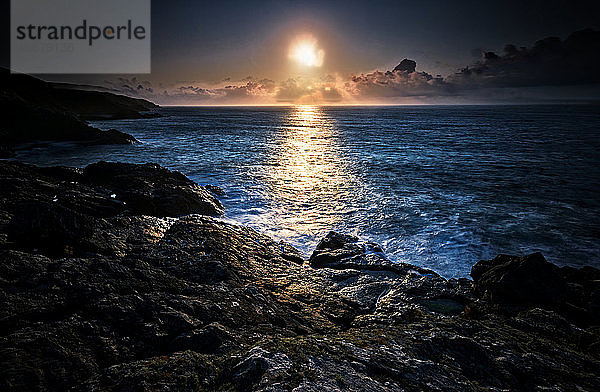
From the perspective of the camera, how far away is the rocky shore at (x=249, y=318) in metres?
3.42

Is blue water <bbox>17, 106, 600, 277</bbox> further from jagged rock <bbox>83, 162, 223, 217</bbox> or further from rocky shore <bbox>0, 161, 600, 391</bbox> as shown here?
rocky shore <bbox>0, 161, 600, 391</bbox>

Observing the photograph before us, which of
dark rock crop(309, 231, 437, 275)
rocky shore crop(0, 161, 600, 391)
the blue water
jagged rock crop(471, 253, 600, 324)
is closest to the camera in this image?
rocky shore crop(0, 161, 600, 391)

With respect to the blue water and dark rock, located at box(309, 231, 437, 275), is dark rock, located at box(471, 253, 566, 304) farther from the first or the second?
the blue water

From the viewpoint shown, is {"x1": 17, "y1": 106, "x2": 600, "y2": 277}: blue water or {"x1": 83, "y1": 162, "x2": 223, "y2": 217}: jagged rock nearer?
{"x1": 83, "y1": 162, "x2": 223, "y2": 217}: jagged rock

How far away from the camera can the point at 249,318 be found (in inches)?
217

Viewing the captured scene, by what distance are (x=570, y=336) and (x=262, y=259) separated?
784cm

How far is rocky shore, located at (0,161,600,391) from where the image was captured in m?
3.42

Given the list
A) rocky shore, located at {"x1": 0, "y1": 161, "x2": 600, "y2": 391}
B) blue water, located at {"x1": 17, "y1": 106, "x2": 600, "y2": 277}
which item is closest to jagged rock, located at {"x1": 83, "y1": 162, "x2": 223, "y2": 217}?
blue water, located at {"x1": 17, "y1": 106, "x2": 600, "y2": 277}

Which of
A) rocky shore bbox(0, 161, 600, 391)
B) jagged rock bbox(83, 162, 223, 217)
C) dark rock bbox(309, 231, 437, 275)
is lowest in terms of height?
dark rock bbox(309, 231, 437, 275)

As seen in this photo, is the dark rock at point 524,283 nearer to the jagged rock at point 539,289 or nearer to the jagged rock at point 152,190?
the jagged rock at point 539,289

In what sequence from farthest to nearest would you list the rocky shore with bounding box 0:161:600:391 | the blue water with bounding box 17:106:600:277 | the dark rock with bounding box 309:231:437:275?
the blue water with bounding box 17:106:600:277
the dark rock with bounding box 309:231:437:275
the rocky shore with bounding box 0:161:600:391

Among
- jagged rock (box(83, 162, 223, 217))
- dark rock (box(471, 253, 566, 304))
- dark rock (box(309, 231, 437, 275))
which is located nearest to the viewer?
dark rock (box(471, 253, 566, 304))

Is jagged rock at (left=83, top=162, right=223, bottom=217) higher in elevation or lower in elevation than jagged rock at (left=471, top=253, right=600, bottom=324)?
higher

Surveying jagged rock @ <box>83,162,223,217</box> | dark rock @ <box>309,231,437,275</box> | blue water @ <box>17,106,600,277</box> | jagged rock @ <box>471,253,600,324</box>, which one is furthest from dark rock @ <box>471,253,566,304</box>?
jagged rock @ <box>83,162,223,217</box>
